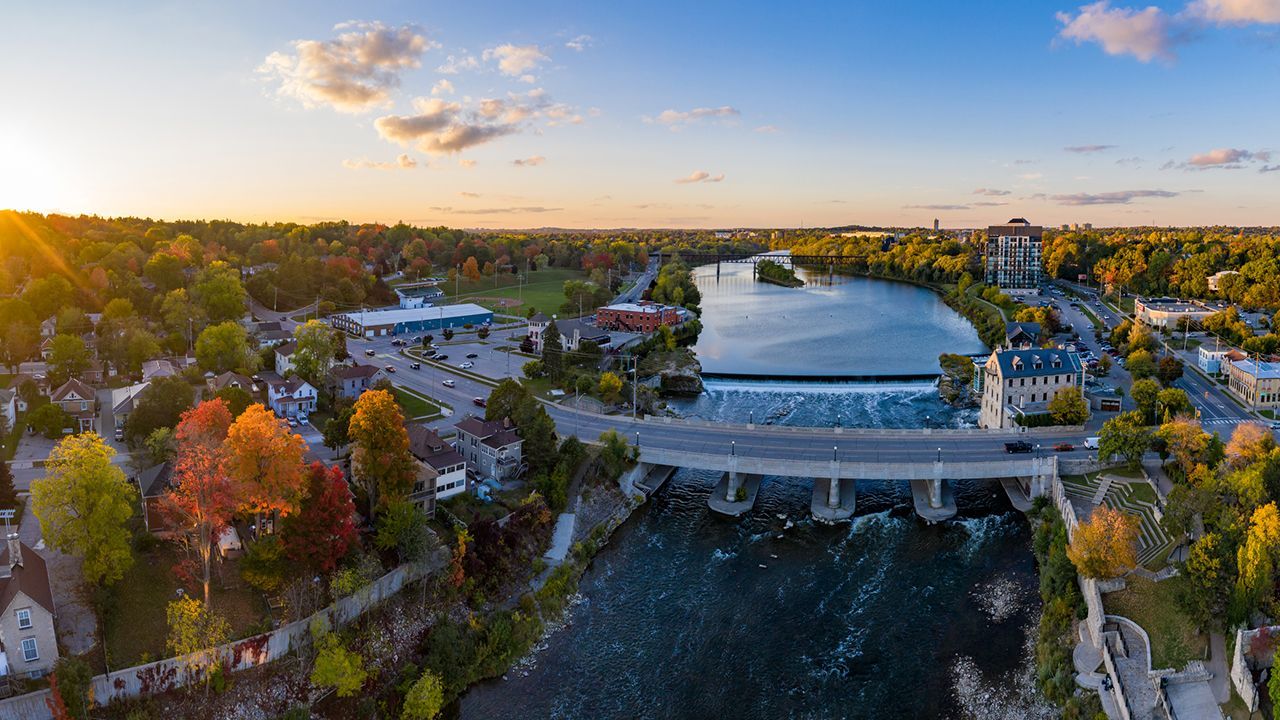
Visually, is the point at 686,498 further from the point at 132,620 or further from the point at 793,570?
the point at 132,620

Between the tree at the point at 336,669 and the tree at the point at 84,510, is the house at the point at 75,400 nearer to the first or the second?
the tree at the point at 84,510

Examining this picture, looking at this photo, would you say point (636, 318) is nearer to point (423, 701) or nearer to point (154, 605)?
point (423, 701)

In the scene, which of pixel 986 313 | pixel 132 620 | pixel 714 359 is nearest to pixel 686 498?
pixel 132 620

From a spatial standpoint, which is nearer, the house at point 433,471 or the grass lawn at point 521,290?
the house at point 433,471

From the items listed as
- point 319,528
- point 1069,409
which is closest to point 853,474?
point 1069,409

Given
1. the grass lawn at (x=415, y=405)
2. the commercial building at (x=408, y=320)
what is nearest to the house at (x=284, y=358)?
the grass lawn at (x=415, y=405)

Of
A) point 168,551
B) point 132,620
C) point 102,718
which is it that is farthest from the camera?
point 168,551

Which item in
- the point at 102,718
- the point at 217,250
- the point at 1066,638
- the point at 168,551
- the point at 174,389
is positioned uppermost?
the point at 217,250
